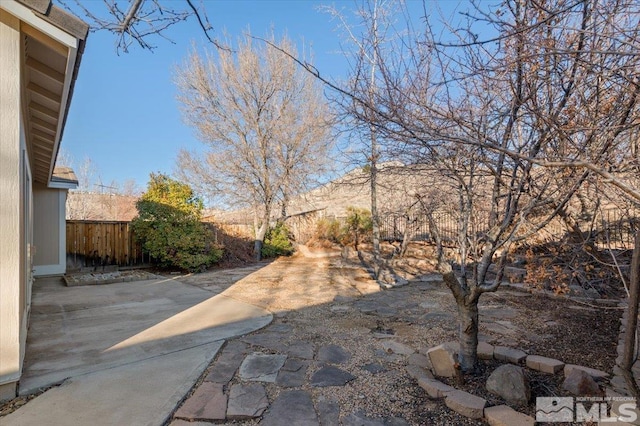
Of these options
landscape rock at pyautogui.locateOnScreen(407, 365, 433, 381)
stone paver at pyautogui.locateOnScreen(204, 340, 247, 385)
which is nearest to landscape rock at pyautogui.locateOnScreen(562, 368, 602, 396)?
landscape rock at pyautogui.locateOnScreen(407, 365, 433, 381)

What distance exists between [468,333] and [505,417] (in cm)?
79

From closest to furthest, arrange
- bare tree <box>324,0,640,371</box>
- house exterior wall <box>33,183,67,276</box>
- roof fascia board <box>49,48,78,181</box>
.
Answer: bare tree <box>324,0,640,371</box>
roof fascia board <box>49,48,78,181</box>
house exterior wall <box>33,183,67,276</box>

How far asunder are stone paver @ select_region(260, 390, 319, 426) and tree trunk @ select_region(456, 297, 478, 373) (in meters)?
1.40

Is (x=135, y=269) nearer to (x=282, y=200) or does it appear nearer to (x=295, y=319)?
(x=282, y=200)

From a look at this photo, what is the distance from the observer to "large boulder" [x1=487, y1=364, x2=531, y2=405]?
7.73ft

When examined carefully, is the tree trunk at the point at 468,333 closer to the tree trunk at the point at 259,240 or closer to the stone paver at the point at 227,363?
the stone paver at the point at 227,363

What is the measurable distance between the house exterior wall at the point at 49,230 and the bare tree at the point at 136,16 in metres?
7.51

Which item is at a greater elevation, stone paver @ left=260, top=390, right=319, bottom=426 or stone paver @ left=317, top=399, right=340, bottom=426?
stone paver @ left=260, top=390, right=319, bottom=426

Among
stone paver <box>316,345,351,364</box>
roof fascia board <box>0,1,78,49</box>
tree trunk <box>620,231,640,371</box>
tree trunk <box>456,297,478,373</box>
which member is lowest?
stone paver <box>316,345,351,364</box>

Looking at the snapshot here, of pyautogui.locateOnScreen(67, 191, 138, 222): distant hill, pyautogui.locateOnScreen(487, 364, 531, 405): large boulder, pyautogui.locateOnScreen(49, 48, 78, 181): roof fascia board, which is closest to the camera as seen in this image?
pyautogui.locateOnScreen(487, 364, 531, 405): large boulder

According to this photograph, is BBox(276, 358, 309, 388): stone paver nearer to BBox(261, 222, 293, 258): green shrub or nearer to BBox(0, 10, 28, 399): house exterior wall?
BBox(0, 10, 28, 399): house exterior wall

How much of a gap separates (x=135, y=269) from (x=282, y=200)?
5.69 m

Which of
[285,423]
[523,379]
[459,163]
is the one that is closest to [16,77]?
[285,423]

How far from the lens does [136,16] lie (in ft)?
8.58
